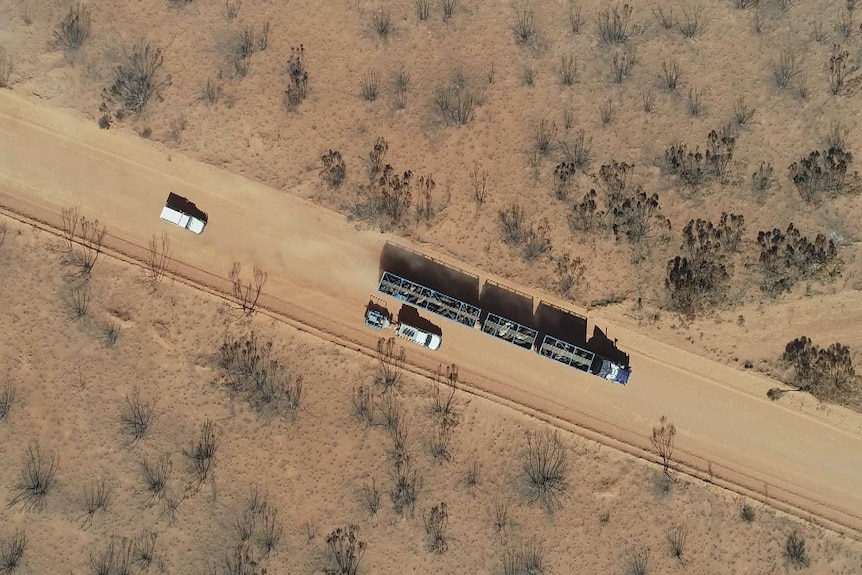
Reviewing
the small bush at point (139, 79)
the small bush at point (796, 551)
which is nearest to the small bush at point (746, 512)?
the small bush at point (796, 551)

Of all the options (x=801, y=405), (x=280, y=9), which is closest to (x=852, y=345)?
(x=801, y=405)

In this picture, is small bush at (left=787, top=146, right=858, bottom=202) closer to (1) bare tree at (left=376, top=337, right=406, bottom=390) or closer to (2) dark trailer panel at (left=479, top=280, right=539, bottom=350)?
(2) dark trailer panel at (left=479, top=280, right=539, bottom=350)

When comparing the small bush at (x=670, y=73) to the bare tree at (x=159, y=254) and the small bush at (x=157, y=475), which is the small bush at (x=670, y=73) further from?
the small bush at (x=157, y=475)

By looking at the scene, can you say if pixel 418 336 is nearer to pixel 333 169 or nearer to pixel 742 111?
pixel 333 169

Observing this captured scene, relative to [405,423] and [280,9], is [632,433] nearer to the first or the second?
[405,423]

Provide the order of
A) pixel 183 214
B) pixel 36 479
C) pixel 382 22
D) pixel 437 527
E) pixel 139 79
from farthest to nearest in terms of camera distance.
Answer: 1. pixel 382 22
2. pixel 139 79
3. pixel 437 527
4. pixel 183 214
5. pixel 36 479

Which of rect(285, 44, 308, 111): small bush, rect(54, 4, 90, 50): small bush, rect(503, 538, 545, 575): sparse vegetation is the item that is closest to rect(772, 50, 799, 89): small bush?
rect(285, 44, 308, 111): small bush

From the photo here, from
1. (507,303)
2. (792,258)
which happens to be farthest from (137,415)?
(792,258)
